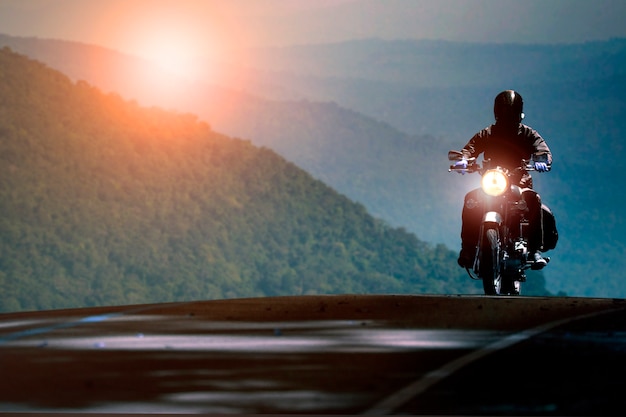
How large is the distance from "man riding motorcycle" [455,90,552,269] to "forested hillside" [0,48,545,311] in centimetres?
12457

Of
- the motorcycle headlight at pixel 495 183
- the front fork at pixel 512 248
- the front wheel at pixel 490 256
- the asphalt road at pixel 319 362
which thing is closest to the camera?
the asphalt road at pixel 319 362

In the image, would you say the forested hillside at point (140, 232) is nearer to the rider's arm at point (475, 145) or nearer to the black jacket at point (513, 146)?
the rider's arm at point (475, 145)

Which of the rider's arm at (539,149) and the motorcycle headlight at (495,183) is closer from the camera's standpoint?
the motorcycle headlight at (495,183)

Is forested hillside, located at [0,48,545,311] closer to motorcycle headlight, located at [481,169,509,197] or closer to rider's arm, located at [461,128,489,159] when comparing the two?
rider's arm, located at [461,128,489,159]

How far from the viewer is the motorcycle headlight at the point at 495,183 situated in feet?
58.5

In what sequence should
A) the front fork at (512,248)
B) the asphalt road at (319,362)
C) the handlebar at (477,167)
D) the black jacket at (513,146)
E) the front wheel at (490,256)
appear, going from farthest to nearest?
the black jacket at (513,146) < the handlebar at (477,167) < the front fork at (512,248) < the front wheel at (490,256) < the asphalt road at (319,362)

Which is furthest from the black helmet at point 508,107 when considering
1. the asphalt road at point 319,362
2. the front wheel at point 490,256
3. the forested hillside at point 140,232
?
the forested hillside at point 140,232

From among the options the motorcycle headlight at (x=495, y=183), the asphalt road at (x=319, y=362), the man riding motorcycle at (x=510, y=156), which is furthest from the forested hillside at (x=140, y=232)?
the asphalt road at (x=319, y=362)

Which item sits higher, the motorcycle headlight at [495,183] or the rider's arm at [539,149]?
the rider's arm at [539,149]

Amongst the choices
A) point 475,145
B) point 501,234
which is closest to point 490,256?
point 501,234

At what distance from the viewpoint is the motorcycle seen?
A: 17.5m

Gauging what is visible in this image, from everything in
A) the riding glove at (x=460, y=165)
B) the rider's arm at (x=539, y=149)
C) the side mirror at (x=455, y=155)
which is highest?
the rider's arm at (x=539, y=149)

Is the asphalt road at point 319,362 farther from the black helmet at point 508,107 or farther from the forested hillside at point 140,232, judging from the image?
the forested hillside at point 140,232

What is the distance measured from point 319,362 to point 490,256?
9.26 m
